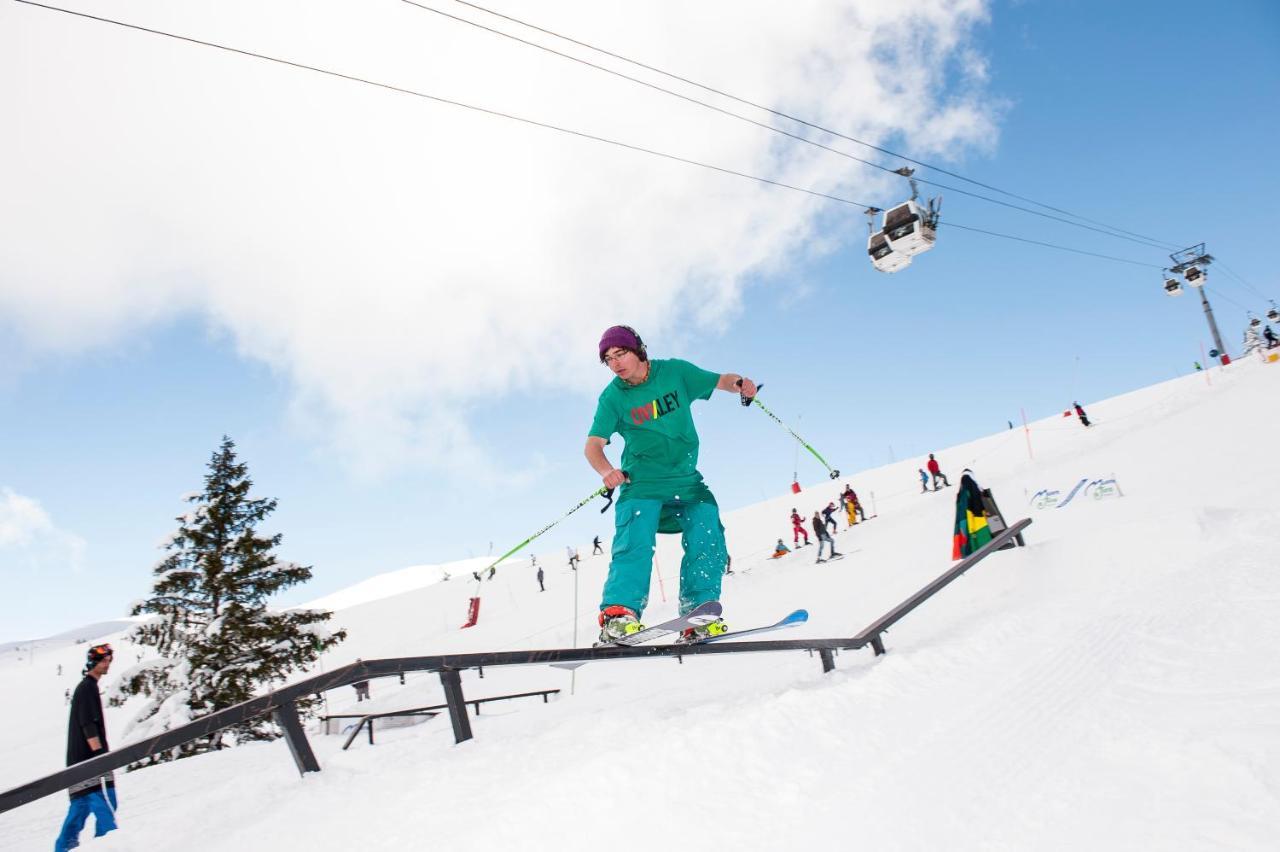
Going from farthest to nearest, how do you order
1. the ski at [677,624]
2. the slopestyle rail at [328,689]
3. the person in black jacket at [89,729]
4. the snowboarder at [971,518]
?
the snowboarder at [971,518] → the person in black jacket at [89,729] → the ski at [677,624] → the slopestyle rail at [328,689]

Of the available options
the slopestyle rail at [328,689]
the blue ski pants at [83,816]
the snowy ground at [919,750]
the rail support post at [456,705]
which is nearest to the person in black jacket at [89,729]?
the blue ski pants at [83,816]

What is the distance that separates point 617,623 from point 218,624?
16.5 m

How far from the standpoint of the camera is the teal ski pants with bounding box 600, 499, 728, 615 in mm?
3828

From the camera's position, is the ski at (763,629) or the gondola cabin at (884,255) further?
the gondola cabin at (884,255)

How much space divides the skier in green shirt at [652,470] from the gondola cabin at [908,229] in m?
13.1

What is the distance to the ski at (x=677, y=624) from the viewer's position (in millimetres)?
3607

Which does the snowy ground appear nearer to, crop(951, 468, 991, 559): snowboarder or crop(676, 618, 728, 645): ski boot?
crop(676, 618, 728, 645): ski boot

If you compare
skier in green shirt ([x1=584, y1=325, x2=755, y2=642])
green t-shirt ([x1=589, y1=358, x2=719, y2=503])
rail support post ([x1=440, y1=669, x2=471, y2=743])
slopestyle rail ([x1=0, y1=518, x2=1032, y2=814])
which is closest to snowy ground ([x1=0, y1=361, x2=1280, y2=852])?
rail support post ([x1=440, y1=669, x2=471, y2=743])

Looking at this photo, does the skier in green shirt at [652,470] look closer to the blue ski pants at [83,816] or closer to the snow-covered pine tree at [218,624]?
the blue ski pants at [83,816]

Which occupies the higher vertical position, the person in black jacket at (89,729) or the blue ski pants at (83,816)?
the person in black jacket at (89,729)

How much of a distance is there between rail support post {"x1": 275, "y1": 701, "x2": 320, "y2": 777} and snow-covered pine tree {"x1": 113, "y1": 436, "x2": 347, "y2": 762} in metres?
15.1

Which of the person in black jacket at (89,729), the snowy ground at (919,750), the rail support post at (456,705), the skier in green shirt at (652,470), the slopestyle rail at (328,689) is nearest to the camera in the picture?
the snowy ground at (919,750)

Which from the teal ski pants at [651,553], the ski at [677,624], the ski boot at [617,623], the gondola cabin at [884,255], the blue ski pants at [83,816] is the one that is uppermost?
the gondola cabin at [884,255]

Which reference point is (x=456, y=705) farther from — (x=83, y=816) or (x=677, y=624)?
(x=83, y=816)
